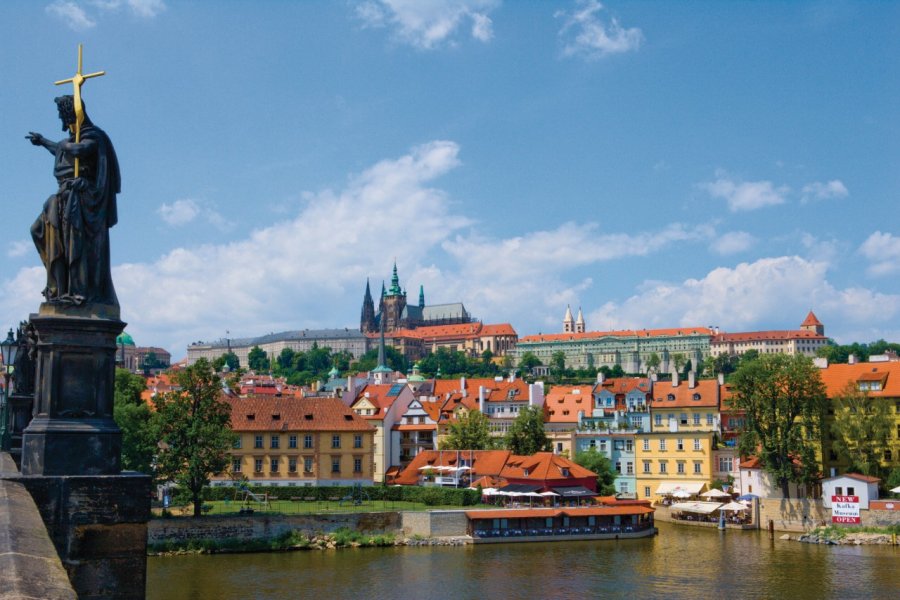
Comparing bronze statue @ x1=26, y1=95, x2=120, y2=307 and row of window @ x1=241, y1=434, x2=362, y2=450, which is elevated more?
bronze statue @ x1=26, y1=95, x2=120, y2=307

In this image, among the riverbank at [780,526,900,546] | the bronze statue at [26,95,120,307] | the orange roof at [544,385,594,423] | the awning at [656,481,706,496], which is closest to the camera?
the bronze statue at [26,95,120,307]

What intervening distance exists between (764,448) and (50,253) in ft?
176

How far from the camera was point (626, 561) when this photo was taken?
43594 millimetres

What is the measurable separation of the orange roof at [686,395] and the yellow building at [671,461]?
2.22 metres

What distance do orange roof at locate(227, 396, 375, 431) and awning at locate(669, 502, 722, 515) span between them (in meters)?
20.5

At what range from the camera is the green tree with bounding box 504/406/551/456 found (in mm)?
66688

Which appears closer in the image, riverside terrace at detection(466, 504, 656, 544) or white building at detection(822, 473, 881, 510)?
riverside terrace at detection(466, 504, 656, 544)

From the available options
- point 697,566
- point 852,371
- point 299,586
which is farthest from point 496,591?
point 852,371

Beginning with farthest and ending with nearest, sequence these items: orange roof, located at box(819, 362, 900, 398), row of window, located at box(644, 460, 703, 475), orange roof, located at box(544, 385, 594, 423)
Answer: orange roof, located at box(544, 385, 594, 423)
row of window, located at box(644, 460, 703, 475)
orange roof, located at box(819, 362, 900, 398)

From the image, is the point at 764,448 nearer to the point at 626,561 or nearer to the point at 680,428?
the point at 680,428

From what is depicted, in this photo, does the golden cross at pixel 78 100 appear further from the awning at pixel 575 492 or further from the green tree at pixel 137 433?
the awning at pixel 575 492

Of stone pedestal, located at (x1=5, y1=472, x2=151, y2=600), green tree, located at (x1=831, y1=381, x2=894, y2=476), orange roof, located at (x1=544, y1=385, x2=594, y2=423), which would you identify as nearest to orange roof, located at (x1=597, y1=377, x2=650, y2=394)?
orange roof, located at (x1=544, y1=385, x2=594, y2=423)

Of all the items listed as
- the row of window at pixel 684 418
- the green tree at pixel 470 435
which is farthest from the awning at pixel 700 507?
the green tree at pixel 470 435

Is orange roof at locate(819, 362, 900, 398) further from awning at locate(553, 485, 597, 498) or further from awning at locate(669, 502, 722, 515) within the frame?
awning at locate(553, 485, 597, 498)
